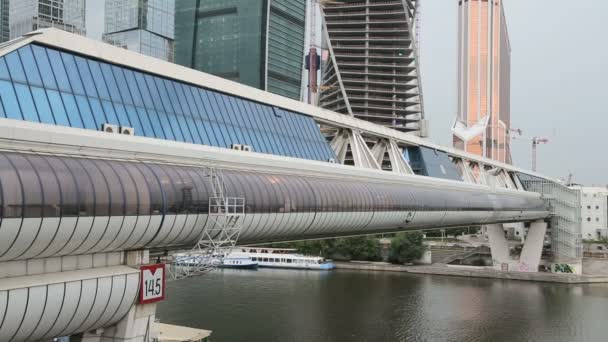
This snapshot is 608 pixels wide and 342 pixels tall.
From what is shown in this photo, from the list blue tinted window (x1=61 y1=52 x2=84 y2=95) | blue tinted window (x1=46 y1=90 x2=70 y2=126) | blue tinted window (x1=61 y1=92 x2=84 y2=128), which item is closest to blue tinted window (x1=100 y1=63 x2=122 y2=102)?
blue tinted window (x1=61 y1=52 x2=84 y2=95)

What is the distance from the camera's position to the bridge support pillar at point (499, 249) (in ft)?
260

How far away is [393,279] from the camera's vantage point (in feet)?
235

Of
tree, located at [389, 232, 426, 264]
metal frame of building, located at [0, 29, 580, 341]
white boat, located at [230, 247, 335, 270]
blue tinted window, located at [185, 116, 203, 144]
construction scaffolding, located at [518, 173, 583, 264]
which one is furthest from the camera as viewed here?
tree, located at [389, 232, 426, 264]

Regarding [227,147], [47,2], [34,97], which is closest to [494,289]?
[227,147]

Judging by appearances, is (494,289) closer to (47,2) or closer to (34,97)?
(34,97)

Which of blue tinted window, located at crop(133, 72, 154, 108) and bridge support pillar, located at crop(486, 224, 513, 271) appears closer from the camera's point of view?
blue tinted window, located at crop(133, 72, 154, 108)

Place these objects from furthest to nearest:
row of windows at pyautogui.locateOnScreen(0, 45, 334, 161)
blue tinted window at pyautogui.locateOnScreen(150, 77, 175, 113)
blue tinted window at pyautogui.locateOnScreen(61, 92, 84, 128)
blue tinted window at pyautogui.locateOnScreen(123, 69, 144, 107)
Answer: blue tinted window at pyautogui.locateOnScreen(150, 77, 175, 113) → blue tinted window at pyautogui.locateOnScreen(123, 69, 144, 107) → blue tinted window at pyautogui.locateOnScreen(61, 92, 84, 128) → row of windows at pyautogui.locateOnScreen(0, 45, 334, 161)

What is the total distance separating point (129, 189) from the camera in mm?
16859

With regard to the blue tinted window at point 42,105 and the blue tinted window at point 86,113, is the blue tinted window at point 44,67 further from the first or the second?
the blue tinted window at point 86,113

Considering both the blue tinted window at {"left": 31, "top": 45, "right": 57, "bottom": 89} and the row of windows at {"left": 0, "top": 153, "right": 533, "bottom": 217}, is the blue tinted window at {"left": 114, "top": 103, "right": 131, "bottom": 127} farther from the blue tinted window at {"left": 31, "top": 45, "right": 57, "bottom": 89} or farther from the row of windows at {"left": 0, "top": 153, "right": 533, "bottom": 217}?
the row of windows at {"left": 0, "top": 153, "right": 533, "bottom": 217}

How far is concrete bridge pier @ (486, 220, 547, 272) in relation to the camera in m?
78.4

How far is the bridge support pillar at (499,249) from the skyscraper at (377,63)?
74628 mm

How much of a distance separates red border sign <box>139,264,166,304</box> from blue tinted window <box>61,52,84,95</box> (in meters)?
7.26

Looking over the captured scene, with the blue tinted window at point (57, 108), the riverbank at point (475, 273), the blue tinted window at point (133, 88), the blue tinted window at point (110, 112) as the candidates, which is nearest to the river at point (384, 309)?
the riverbank at point (475, 273)
